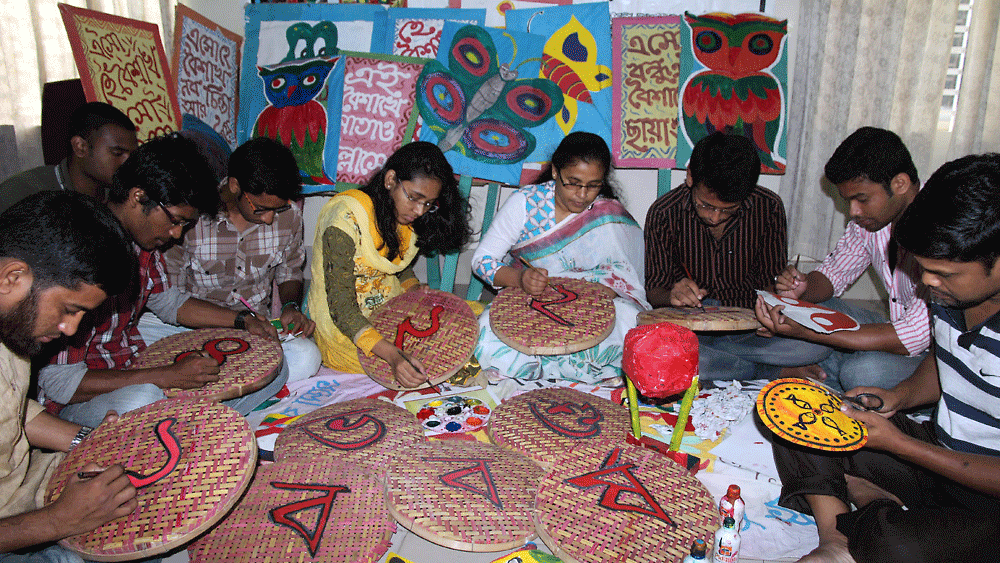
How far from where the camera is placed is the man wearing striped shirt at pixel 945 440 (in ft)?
4.88

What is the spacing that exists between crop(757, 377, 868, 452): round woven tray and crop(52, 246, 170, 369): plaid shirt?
2.32m

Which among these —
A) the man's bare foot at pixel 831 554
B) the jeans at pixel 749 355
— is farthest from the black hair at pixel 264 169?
the man's bare foot at pixel 831 554

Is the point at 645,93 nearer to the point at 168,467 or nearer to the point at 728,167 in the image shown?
the point at 728,167

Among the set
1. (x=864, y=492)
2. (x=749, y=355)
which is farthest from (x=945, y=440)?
(x=749, y=355)

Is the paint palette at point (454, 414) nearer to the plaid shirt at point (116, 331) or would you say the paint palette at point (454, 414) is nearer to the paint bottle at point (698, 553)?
the paint bottle at point (698, 553)

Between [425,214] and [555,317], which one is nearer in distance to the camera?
[555,317]

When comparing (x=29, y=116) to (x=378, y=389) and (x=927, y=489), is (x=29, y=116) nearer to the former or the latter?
(x=378, y=389)

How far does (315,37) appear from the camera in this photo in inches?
158

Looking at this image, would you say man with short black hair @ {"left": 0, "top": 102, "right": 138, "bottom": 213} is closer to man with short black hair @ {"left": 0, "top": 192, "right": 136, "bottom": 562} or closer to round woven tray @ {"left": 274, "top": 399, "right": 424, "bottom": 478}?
man with short black hair @ {"left": 0, "top": 192, "right": 136, "bottom": 562}

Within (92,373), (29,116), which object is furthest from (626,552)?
(29,116)

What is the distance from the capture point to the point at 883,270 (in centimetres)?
274

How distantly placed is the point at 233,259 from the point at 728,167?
2.39 m

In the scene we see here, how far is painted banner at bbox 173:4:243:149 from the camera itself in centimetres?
375

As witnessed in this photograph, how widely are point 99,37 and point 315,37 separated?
130 centimetres
